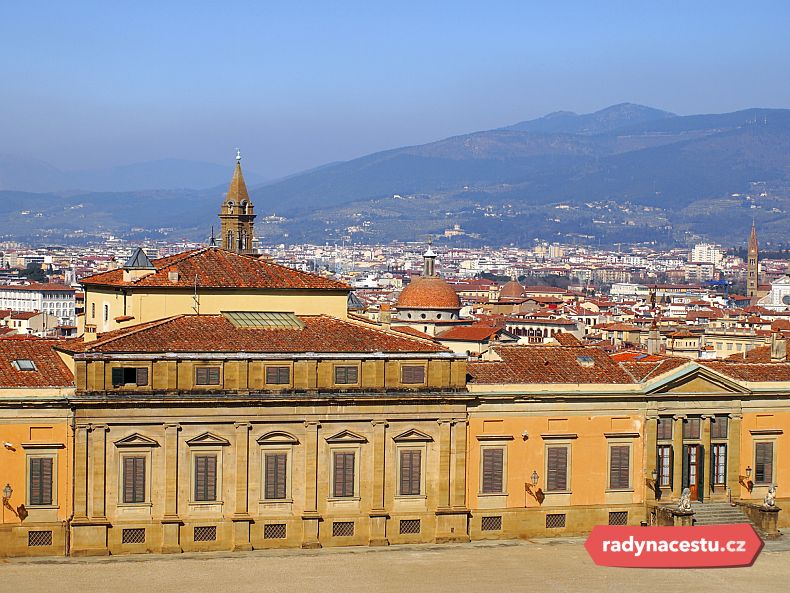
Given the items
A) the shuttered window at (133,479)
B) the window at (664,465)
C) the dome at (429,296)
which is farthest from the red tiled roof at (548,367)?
the dome at (429,296)

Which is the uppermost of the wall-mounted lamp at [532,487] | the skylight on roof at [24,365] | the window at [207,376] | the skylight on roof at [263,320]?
the skylight on roof at [263,320]

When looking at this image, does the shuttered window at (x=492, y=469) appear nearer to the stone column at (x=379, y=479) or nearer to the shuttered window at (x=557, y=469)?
the shuttered window at (x=557, y=469)

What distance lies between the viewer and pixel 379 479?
4288 centimetres

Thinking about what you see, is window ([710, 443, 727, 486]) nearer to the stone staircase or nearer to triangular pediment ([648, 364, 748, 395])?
the stone staircase

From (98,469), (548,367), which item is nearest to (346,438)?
(98,469)

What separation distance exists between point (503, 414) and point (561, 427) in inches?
63.8

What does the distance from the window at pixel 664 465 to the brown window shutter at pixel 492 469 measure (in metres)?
4.33

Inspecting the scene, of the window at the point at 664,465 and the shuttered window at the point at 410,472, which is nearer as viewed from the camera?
the shuttered window at the point at 410,472

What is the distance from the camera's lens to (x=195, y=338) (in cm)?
4244

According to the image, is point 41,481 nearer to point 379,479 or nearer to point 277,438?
point 277,438

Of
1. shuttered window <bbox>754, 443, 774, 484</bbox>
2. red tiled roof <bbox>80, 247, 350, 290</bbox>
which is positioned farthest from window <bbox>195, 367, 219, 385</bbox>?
shuttered window <bbox>754, 443, 774, 484</bbox>

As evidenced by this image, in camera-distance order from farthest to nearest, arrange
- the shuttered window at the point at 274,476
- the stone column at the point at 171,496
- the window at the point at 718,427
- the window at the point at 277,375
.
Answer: the window at the point at 718,427
the shuttered window at the point at 274,476
the window at the point at 277,375
the stone column at the point at 171,496

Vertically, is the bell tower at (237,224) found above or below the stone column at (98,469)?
above

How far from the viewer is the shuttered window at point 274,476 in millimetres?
42062
